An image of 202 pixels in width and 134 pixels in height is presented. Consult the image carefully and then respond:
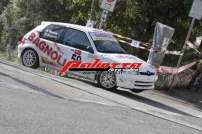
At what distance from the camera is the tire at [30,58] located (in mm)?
18969

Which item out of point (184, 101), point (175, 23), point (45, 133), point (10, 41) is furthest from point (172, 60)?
point (45, 133)

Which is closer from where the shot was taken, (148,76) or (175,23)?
(148,76)

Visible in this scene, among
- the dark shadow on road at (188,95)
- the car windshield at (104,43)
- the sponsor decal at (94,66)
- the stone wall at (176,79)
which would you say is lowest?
the dark shadow on road at (188,95)

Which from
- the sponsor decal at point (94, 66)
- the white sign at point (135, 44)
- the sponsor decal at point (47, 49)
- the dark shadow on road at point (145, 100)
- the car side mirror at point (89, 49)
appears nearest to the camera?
the dark shadow on road at point (145, 100)

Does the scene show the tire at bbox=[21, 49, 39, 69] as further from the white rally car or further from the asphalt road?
the asphalt road

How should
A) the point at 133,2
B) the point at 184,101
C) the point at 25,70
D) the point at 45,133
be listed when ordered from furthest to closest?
1. the point at 133,2
2. the point at 184,101
3. the point at 25,70
4. the point at 45,133

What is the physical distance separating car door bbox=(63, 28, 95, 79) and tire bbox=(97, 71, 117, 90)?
0.42 metres

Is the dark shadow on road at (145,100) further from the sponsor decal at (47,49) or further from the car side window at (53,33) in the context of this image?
the car side window at (53,33)

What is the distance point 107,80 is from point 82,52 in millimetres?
1288

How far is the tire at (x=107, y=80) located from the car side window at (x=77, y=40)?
0.91 meters

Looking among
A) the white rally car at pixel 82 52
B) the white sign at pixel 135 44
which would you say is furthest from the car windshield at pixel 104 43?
the white sign at pixel 135 44

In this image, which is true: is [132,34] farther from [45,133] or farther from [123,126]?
[45,133]

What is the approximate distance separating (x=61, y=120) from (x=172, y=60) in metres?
Answer: 16.2

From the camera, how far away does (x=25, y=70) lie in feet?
56.2
